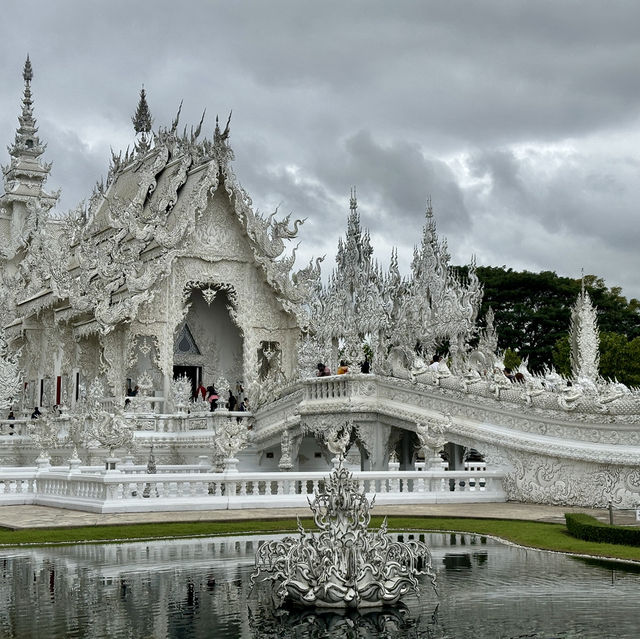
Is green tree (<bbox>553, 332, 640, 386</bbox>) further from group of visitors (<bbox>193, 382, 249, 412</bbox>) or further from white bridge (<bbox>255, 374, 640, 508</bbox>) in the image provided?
white bridge (<bbox>255, 374, 640, 508</bbox>)

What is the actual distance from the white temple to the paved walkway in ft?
2.21

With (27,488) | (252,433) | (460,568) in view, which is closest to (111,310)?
(252,433)

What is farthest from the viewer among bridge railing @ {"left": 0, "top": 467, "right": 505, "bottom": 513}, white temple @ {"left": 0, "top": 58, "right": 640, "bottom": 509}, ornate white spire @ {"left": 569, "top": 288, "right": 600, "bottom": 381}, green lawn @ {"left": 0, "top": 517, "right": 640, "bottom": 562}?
ornate white spire @ {"left": 569, "top": 288, "right": 600, "bottom": 381}

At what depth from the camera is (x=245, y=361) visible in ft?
92.7

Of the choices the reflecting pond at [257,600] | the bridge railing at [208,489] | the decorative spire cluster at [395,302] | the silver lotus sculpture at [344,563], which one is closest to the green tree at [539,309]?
the decorative spire cluster at [395,302]

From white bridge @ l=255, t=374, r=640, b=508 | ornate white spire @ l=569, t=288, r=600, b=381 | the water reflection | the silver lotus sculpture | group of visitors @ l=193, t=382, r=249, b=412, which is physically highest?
Answer: ornate white spire @ l=569, t=288, r=600, b=381

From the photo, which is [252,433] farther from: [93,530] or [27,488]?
[93,530]

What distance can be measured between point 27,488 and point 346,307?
16071mm

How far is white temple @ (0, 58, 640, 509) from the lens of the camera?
17.3 m

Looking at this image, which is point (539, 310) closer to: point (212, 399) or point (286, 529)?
point (212, 399)

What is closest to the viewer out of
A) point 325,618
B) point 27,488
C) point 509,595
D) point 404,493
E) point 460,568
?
point 325,618

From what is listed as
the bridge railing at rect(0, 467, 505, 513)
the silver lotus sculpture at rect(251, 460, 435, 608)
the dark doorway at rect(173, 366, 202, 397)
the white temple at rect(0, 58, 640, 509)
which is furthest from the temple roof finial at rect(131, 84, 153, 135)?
the silver lotus sculpture at rect(251, 460, 435, 608)

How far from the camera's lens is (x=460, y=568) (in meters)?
9.85

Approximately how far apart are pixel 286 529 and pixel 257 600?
15.7 ft
